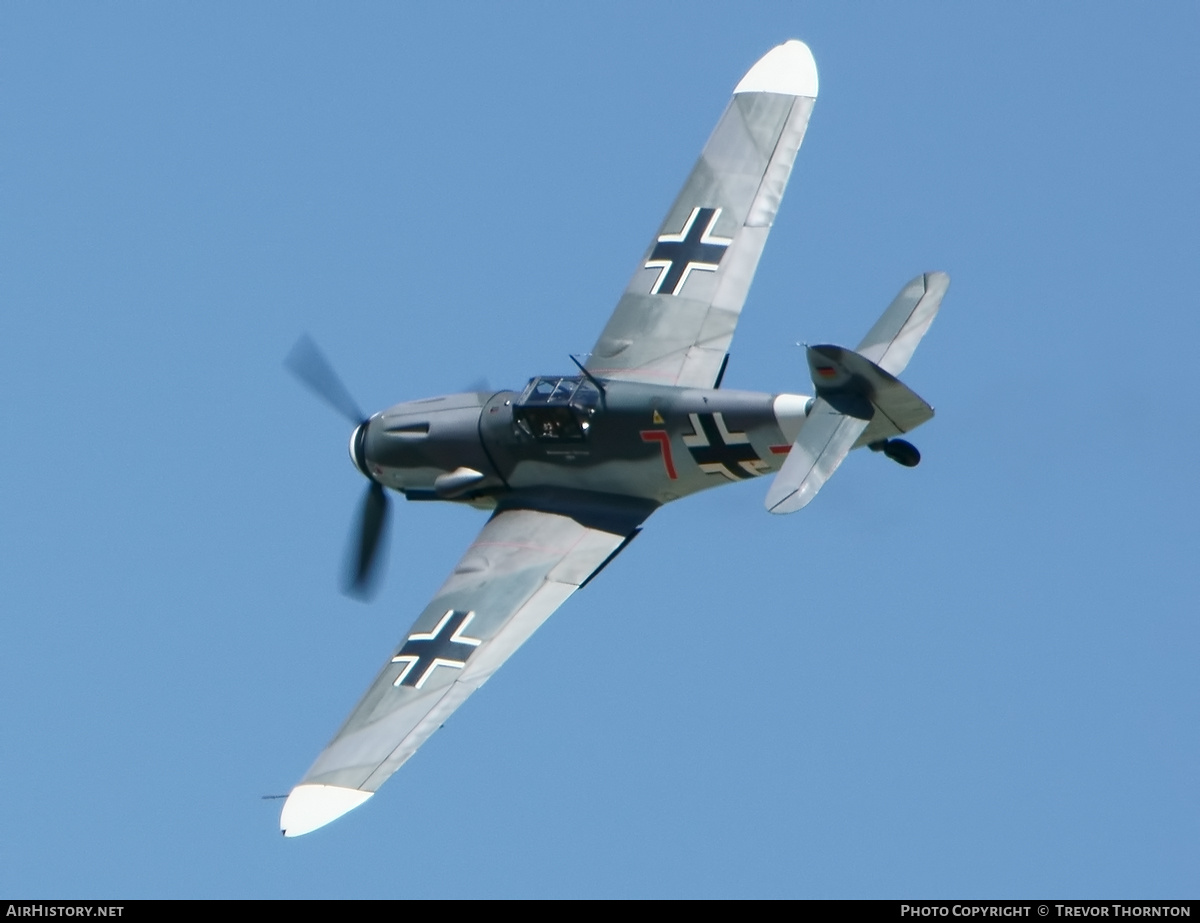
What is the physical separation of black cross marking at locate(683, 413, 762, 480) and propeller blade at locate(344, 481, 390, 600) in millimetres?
4457

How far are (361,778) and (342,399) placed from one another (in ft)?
21.4

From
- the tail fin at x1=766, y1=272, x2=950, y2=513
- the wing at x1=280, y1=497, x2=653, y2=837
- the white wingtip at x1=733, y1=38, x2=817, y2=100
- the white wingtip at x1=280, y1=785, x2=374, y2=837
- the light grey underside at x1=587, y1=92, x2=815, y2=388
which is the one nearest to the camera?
the white wingtip at x1=280, y1=785, x2=374, y2=837

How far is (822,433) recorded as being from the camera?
1036 inches

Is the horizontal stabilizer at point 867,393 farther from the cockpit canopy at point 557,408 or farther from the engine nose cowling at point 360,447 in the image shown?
the engine nose cowling at point 360,447

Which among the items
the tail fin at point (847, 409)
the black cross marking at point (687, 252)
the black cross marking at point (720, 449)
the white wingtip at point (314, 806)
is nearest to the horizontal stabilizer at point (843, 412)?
the tail fin at point (847, 409)

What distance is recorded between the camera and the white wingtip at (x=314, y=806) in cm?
2548

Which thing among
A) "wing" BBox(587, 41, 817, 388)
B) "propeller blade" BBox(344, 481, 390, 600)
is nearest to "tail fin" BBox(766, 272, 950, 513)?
"wing" BBox(587, 41, 817, 388)

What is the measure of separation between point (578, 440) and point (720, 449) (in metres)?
1.79

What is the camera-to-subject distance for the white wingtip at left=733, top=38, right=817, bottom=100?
3338cm

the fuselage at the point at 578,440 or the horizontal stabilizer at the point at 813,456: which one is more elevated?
the fuselage at the point at 578,440

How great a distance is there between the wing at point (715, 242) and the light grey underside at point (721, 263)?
1 cm

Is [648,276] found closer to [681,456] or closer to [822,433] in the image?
[681,456]

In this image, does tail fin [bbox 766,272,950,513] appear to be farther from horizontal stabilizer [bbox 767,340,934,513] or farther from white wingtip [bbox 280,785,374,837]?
white wingtip [bbox 280,785,374,837]

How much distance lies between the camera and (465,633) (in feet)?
90.5
